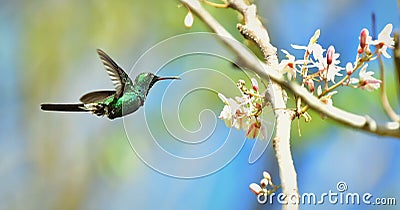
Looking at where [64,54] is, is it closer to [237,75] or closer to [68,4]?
[68,4]

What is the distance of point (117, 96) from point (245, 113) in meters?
0.28

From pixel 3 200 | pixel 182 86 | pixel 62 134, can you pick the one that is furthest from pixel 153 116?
pixel 3 200

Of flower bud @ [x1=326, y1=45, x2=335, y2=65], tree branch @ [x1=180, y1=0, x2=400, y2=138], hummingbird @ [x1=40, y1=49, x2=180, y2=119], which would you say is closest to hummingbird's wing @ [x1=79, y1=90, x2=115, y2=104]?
hummingbird @ [x1=40, y1=49, x2=180, y2=119]

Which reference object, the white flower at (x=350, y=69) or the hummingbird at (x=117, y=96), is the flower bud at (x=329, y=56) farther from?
the hummingbird at (x=117, y=96)

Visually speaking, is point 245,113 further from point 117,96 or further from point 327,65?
point 117,96

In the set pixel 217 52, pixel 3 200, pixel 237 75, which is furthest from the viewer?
pixel 3 200

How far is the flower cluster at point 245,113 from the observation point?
607mm

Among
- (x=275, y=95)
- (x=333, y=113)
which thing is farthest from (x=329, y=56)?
(x=333, y=113)

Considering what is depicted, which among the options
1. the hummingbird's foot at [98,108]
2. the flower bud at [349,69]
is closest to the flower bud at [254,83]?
the flower bud at [349,69]

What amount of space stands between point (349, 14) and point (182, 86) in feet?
3.10

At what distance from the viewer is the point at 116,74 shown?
2.70ft

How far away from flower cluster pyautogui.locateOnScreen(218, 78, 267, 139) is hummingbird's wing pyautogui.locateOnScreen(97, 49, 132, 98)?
0.81 ft

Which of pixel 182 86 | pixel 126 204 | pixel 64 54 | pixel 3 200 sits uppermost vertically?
pixel 64 54

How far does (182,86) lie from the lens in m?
0.85
